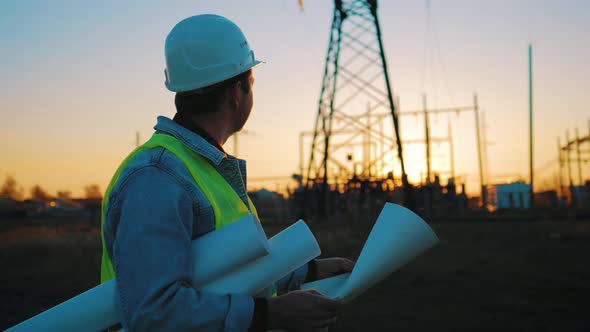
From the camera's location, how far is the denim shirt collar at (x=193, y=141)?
1625 mm

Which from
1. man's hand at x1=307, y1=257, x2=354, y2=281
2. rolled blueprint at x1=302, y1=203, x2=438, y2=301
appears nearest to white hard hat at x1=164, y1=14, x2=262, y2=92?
rolled blueprint at x1=302, y1=203, x2=438, y2=301

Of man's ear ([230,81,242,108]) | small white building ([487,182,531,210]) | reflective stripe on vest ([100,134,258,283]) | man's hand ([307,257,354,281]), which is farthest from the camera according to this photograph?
small white building ([487,182,531,210])

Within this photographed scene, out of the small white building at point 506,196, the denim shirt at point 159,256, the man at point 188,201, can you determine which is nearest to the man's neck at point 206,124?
the man at point 188,201

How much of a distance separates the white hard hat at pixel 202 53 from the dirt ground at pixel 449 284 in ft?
13.5

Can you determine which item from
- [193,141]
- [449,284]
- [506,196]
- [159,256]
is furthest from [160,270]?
[506,196]

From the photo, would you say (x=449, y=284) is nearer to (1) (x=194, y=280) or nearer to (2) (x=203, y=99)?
(2) (x=203, y=99)

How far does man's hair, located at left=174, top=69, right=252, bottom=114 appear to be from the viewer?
171 cm

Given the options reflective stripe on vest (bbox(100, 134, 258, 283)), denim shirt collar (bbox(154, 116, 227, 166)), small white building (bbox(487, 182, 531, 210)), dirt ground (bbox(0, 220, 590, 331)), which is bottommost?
small white building (bbox(487, 182, 531, 210))

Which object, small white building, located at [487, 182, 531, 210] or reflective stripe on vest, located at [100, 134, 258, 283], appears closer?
reflective stripe on vest, located at [100, 134, 258, 283]

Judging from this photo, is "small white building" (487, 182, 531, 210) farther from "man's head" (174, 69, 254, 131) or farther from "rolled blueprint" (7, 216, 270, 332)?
"rolled blueprint" (7, 216, 270, 332)

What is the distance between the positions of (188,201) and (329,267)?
825 millimetres

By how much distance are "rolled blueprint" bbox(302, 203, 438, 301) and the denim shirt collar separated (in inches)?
21.1

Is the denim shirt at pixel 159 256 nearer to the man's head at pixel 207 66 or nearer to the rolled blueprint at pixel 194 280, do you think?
the rolled blueprint at pixel 194 280

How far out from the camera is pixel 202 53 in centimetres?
173
